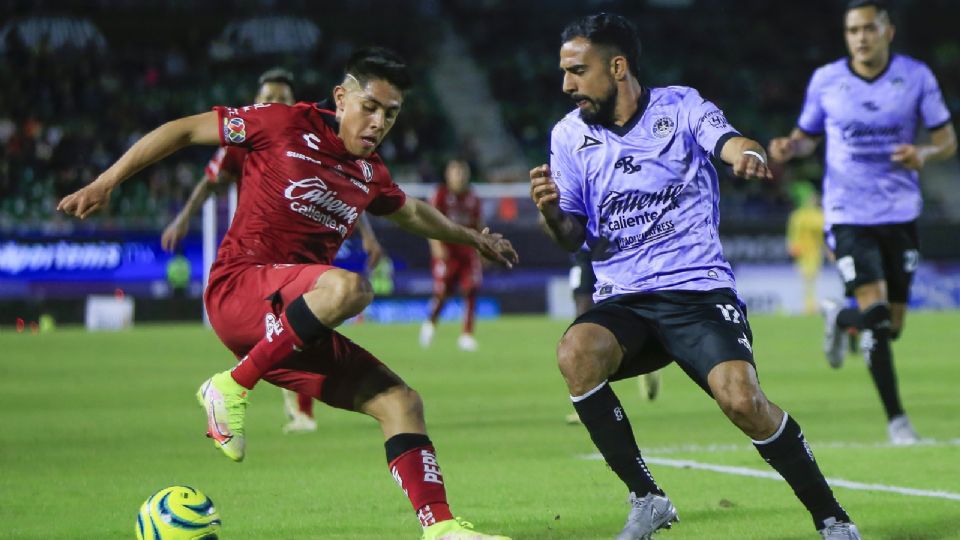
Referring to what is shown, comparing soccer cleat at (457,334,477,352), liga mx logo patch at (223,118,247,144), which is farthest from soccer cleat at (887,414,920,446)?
soccer cleat at (457,334,477,352)

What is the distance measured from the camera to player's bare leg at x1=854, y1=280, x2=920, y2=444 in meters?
9.28

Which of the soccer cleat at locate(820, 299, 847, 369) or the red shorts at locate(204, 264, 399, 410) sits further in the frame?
→ the soccer cleat at locate(820, 299, 847, 369)

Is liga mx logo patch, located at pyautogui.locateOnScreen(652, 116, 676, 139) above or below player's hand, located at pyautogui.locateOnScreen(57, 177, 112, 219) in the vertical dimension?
above

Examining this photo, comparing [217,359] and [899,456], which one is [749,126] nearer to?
[217,359]

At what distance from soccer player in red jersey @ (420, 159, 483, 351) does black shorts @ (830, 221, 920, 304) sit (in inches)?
398

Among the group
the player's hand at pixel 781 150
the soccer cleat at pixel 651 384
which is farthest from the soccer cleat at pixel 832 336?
the player's hand at pixel 781 150

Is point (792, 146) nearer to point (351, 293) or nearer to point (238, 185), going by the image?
point (238, 185)

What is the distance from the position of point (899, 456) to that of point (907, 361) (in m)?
8.44

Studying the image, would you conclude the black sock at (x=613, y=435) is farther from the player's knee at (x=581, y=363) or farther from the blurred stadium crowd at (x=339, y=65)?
the blurred stadium crowd at (x=339, y=65)

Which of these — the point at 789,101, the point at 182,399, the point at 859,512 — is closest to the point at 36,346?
the point at 182,399

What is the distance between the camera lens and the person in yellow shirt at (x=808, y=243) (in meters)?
28.6

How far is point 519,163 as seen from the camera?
1395 inches

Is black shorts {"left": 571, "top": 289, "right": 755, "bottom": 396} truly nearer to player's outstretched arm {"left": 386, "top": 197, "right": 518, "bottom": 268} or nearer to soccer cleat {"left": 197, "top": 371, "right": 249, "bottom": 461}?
player's outstretched arm {"left": 386, "top": 197, "right": 518, "bottom": 268}

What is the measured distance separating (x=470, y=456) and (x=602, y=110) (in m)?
3.50
